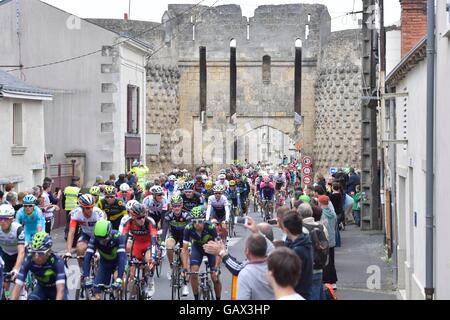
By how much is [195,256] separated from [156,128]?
36.2 meters

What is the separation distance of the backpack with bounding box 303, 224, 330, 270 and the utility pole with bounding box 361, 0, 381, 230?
1320 centimetres

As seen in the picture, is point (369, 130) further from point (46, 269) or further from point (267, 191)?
point (46, 269)

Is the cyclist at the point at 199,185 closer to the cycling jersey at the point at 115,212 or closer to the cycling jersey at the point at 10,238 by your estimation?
the cycling jersey at the point at 115,212

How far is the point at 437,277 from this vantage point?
41.4ft

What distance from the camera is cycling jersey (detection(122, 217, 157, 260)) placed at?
49.7ft

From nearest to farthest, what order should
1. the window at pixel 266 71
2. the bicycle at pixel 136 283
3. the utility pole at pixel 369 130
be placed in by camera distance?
the bicycle at pixel 136 283 → the utility pole at pixel 369 130 → the window at pixel 266 71

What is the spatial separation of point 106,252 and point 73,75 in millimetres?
25414

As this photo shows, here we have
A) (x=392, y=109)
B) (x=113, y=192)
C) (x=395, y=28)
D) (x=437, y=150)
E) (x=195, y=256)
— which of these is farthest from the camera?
(x=395, y=28)

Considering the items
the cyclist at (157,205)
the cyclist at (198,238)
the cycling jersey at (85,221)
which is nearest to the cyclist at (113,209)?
the cyclist at (157,205)

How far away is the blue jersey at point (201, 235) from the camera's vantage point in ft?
47.1

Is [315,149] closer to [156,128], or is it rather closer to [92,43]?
[156,128]

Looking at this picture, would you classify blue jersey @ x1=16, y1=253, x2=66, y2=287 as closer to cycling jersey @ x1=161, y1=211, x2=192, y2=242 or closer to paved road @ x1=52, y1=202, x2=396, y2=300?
paved road @ x1=52, y1=202, x2=396, y2=300

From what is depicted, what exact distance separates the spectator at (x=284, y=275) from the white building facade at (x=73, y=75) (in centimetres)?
3071

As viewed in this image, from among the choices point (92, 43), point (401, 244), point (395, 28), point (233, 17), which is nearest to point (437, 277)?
point (401, 244)
